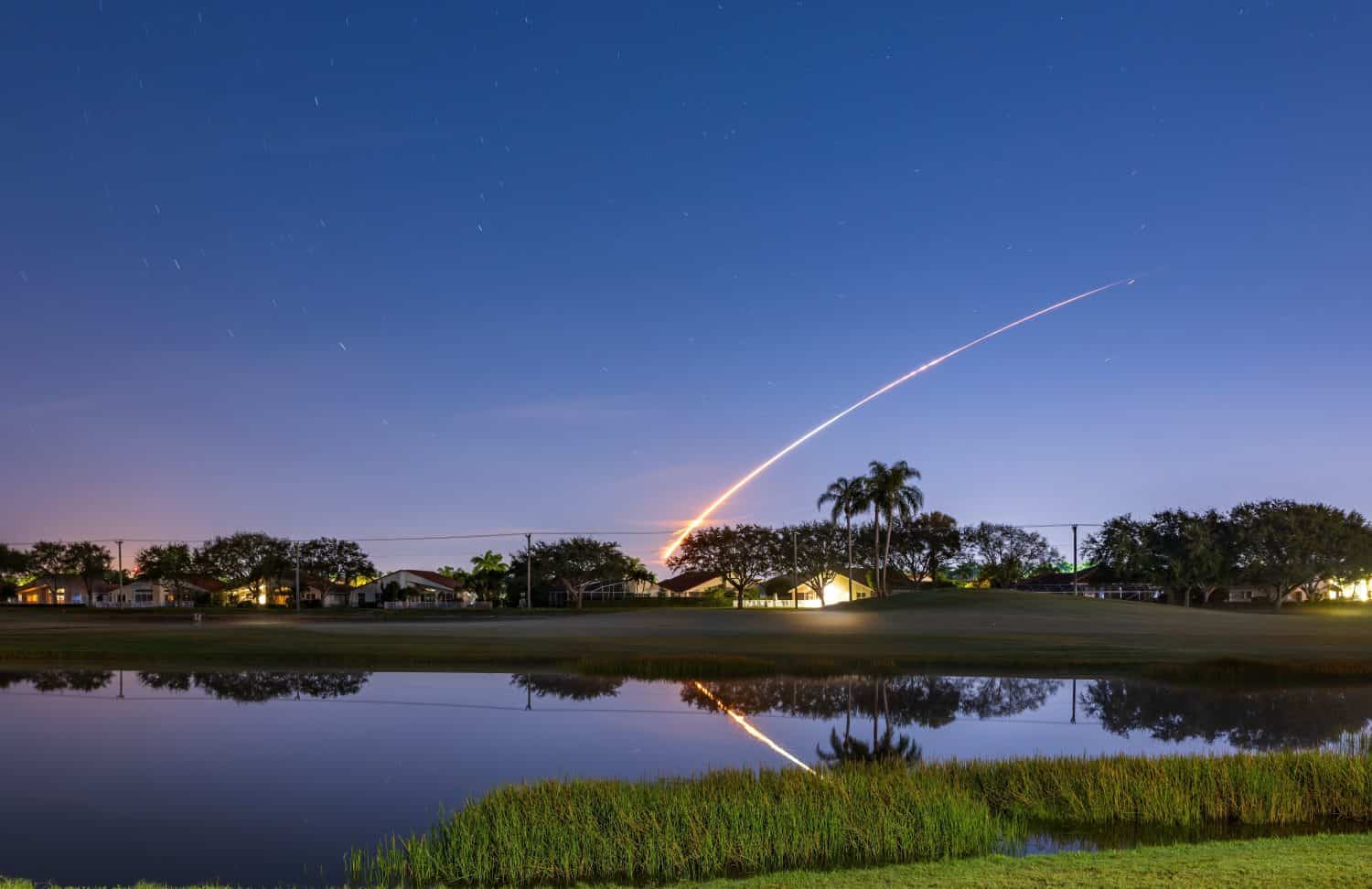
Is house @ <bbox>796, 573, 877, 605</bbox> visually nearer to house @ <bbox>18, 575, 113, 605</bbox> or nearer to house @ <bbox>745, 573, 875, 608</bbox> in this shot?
house @ <bbox>745, 573, 875, 608</bbox>

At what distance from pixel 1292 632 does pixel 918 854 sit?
51.6 metres

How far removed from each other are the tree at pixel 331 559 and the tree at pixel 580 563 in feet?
111

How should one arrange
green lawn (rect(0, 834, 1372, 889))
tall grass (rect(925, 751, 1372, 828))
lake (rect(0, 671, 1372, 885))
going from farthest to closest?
tall grass (rect(925, 751, 1372, 828)) → lake (rect(0, 671, 1372, 885)) → green lawn (rect(0, 834, 1372, 889))

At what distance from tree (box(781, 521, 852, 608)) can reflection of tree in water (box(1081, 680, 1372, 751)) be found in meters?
107

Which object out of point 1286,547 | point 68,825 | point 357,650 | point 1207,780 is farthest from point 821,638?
point 1286,547

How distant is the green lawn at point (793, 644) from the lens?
142ft

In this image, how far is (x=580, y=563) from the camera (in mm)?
146500

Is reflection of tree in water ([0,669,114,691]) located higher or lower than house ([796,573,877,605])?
higher

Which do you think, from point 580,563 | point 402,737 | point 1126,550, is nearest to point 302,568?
point 580,563

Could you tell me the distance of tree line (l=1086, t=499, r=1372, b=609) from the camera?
109000 mm

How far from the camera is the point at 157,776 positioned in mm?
22000

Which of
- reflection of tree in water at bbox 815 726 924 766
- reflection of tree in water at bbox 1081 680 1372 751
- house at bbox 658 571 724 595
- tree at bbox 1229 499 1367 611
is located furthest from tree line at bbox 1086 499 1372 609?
reflection of tree in water at bbox 815 726 924 766

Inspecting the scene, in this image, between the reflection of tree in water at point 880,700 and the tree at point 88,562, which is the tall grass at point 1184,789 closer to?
the reflection of tree in water at point 880,700

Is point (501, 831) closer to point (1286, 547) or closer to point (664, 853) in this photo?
point (664, 853)
